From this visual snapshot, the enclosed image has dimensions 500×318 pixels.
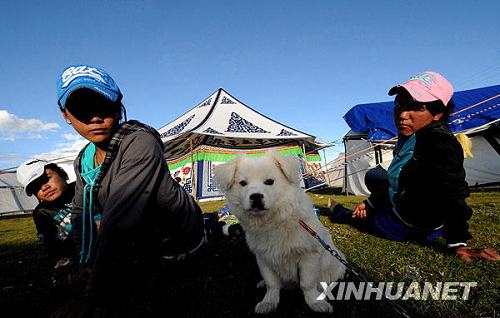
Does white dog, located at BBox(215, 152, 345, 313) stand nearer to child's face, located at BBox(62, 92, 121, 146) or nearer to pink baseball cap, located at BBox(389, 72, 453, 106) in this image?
child's face, located at BBox(62, 92, 121, 146)

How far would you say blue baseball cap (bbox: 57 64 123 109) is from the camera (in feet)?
5.22

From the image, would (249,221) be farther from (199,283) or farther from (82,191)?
(82,191)

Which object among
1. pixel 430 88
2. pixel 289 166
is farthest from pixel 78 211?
pixel 430 88

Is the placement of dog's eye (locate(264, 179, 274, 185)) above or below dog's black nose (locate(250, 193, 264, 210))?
above

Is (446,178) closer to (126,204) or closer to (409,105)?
(409,105)

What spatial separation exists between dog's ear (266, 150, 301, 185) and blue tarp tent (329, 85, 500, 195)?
23.9 feet

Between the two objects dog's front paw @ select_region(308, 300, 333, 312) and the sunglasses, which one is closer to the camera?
dog's front paw @ select_region(308, 300, 333, 312)

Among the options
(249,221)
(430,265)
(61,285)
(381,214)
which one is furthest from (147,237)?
(381,214)

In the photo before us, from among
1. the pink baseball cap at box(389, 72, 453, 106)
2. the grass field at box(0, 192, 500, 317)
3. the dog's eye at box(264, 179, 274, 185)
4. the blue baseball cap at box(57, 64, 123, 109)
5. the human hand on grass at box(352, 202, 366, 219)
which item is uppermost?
the pink baseball cap at box(389, 72, 453, 106)

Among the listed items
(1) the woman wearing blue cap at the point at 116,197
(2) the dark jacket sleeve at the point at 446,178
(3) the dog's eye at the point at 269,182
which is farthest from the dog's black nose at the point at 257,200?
(2) the dark jacket sleeve at the point at 446,178

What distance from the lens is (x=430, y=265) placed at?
242cm

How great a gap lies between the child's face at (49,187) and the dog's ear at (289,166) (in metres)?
2.73

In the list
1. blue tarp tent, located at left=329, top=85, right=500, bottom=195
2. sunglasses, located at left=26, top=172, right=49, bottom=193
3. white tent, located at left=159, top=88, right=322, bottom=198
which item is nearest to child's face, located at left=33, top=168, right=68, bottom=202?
sunglasses, located at left=26, top=172, right=49, bottom=193

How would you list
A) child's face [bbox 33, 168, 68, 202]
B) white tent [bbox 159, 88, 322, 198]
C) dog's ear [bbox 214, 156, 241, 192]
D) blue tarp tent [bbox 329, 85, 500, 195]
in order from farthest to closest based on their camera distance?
white tent [bbox 159, 88, 322, 198]
blue tarp tent [bbox 329, 85, 500, 195]
child's face [bbox 33, 168, 68, 202]
dog's ear [bbox 214, 156, 241, 192]
